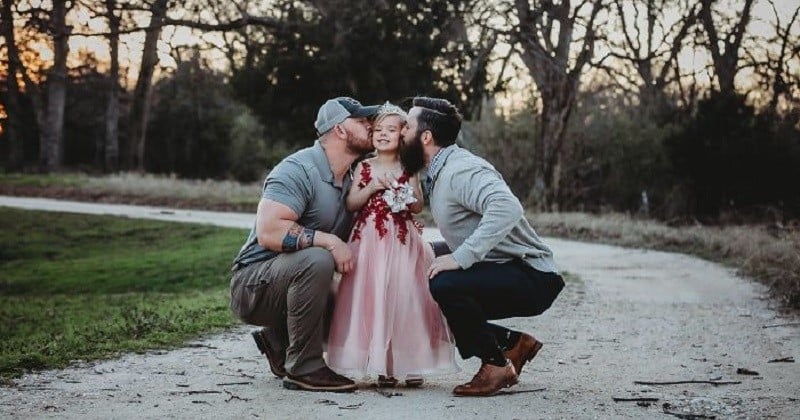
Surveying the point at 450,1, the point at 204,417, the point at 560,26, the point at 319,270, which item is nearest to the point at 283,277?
the point at 319,270

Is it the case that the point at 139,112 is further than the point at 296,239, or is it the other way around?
the point at 139,112

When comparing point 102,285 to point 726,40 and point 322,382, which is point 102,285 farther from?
point 726,40

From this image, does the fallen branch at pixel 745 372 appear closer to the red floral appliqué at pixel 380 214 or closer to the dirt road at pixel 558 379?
the dirt road at pixel 558 379

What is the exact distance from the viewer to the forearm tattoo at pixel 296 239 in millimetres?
6223

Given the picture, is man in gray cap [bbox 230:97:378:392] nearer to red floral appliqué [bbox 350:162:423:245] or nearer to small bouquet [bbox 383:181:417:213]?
red floral appliqué [bbox 350:162:423:245]

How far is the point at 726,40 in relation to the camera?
95.8 feet

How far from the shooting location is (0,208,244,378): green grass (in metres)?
8.43

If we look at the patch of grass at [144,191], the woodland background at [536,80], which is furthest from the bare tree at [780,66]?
the patch of grass at [144,191]

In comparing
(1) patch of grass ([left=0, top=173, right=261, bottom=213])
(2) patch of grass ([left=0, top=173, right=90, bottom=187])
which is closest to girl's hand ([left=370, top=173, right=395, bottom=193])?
(1) patch of grass ([left=0, top=173, right=261, bottom=213])

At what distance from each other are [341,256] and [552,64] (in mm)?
19269

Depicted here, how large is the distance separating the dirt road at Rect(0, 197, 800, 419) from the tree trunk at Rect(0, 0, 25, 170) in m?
12.6

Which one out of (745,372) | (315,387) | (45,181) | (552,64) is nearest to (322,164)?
(315,387)

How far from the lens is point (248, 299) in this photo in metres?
6.50

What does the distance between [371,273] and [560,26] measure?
20.1 m
